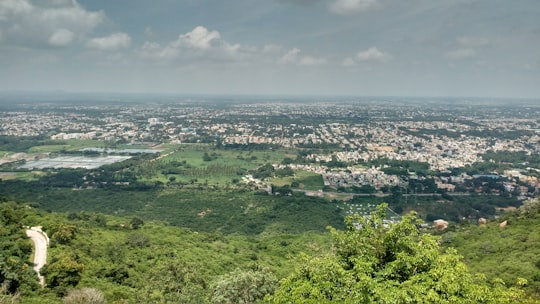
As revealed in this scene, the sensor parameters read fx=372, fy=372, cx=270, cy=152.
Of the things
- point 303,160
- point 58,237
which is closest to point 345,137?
point 303,160

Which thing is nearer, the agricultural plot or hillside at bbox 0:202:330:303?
hillside at bbox 0:202:330:303

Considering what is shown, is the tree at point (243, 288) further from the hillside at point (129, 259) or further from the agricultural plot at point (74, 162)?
the agricultural plot at point (74, 162)

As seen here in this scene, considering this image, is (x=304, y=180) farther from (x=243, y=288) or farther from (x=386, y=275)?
(x=386, y=275)

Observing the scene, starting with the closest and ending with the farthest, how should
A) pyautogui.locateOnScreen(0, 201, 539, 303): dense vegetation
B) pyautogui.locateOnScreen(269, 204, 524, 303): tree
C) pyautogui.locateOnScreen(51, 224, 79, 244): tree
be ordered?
1. pyautogui.locateOnScreen(269, 204, 524, 303): tree
2. pyautogui.locateOnScreen(0, 201, 539, 303): dense vegetation
3. pyautogui.locateOnScreen(51, 224, 79, 244): tree

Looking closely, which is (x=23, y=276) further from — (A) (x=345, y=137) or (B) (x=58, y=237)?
(A) (x=345, y=137)

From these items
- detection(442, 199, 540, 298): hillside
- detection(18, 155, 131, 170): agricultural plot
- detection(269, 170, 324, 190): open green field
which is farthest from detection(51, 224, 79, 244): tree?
detection(18, 155, 131, 170): agricultural plot

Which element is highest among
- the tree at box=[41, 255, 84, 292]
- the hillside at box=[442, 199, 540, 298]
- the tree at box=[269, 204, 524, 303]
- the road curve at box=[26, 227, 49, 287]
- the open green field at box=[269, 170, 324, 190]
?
the tree at box=[269, 204, 524, 303]

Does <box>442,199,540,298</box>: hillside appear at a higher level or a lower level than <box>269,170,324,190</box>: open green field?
higher

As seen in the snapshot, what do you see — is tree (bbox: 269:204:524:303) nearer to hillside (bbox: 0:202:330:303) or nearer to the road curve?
hillside (bbox: 0:202:330:303)
